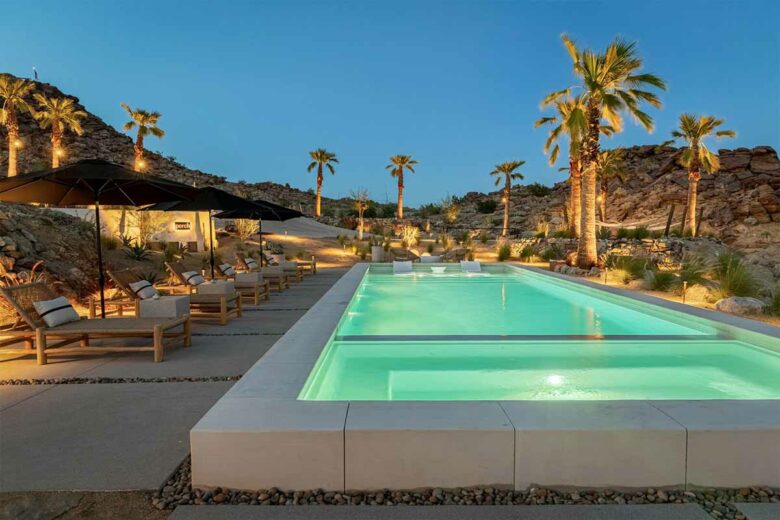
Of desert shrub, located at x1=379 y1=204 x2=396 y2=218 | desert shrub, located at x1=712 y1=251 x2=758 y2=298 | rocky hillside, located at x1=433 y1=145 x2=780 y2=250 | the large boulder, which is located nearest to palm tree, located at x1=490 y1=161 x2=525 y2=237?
rocky hillside, located at x1=433 y1=145 x2=780 y2=250

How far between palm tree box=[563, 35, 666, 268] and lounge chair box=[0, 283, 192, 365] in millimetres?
12176

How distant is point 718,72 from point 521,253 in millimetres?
59972

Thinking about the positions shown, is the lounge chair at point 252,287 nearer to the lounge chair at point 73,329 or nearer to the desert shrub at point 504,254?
the lounge chair at point 73,329

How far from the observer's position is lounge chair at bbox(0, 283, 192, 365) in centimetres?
455

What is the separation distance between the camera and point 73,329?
467 centimetres

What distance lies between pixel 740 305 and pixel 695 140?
19161 mm

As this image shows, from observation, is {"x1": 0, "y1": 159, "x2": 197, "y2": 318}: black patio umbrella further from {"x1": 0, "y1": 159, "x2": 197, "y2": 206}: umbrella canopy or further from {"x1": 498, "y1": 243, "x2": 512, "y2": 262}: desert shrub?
{"x1": 498, "y1": 243, "x2": 512, "y2": 262}: desert shrub

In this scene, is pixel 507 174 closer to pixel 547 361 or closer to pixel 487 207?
pixel 487 207

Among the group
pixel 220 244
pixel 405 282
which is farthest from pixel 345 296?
pixel 220 244

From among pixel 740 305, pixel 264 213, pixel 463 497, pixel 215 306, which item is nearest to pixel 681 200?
pixel 740 305

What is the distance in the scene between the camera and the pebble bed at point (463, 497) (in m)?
2.21

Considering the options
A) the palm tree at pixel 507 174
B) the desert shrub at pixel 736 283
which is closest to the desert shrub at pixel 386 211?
the palm tree at pixel 507 174

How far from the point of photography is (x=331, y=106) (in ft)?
267

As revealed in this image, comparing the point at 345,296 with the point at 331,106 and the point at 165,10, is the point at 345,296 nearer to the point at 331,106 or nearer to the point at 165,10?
the point at 165,10
